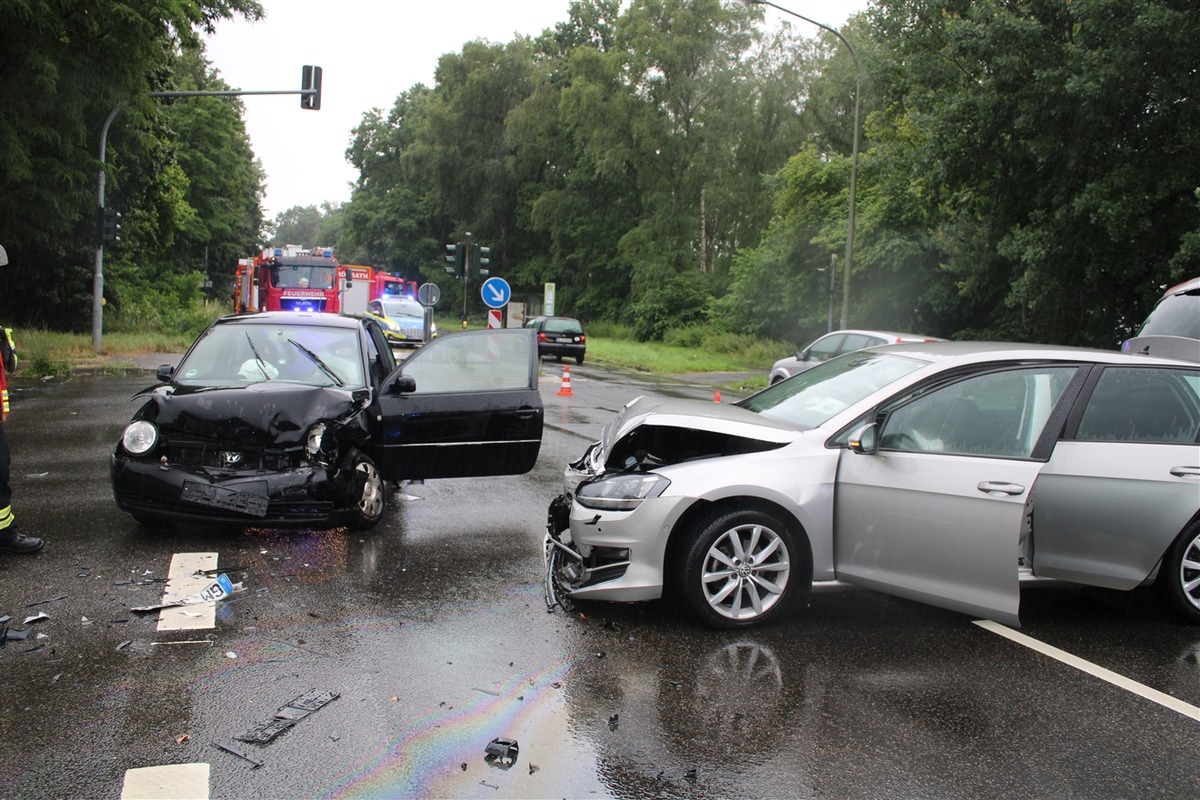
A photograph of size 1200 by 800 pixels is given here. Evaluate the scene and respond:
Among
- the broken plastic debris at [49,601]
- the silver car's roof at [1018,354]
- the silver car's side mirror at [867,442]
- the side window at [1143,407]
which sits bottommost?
the broken plastic debris at [49,601]

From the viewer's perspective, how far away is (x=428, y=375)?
7551mm

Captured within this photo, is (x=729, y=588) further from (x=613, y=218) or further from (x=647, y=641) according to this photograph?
(x=613, y=218)

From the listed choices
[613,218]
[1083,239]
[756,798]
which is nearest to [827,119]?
[613,218]

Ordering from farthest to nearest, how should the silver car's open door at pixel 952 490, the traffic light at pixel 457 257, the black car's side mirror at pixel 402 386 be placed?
the traffic light at pixel 457 257 < the black car's side mirror at pixel 402 386 < the silver car's open door at pixel 952 490

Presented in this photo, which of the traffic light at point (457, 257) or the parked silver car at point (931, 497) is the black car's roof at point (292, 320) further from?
the traffic light at point (457, 257)

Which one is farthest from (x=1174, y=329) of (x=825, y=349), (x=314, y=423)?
(x=825, y=349)

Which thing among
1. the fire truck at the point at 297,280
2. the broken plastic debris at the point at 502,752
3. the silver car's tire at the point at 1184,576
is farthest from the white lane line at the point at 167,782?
the fire truck at the point at 297,280

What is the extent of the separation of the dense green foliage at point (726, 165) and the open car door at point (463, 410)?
42.2 feet

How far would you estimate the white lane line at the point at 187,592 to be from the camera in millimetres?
5020

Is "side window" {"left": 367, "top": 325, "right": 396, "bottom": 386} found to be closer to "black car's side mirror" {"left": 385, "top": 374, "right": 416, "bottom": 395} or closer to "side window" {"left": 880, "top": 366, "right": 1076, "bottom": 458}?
Answer: "black car's side mirror" {"left": 385, "top": 374, "right": 416, "bottom": 395}

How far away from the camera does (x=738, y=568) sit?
5.06 metres

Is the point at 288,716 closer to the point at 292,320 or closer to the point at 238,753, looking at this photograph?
the point at 238,753

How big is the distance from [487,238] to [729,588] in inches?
2405

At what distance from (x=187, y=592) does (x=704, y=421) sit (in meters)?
3.16
